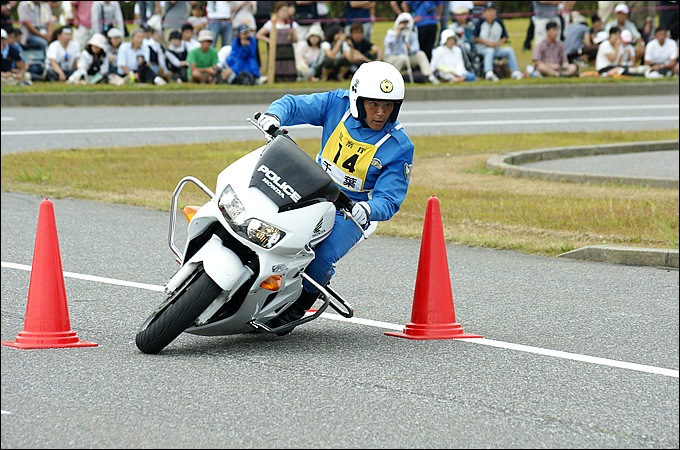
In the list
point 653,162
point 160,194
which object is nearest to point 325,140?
point 160,194

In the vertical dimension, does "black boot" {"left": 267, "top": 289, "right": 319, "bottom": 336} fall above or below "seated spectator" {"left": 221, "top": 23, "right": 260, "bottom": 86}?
above

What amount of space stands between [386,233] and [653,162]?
598cm

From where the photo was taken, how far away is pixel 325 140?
24.3ft

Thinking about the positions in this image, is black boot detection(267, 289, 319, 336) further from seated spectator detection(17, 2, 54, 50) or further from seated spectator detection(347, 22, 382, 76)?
seated spectator detection(17, 2, 54, 50)

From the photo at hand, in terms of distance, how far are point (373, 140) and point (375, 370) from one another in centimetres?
140

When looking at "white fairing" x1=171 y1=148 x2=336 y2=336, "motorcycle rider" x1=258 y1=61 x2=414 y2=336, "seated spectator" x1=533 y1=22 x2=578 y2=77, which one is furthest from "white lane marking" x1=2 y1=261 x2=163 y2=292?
"seated spectator" x1=533 y1=22 x2=578 y2=77

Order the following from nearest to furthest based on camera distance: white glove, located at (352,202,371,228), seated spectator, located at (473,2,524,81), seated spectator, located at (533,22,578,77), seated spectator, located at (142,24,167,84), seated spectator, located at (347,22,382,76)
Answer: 1. white glove, located at (352,202,371,228)
2. seated spectator, located at (142,24,167,84)
3. seated spectator, located at (347,22,382,76)
4. seated spectator, located at (473,2,524,81)
5. seated spectator, located at (533,22,578,77)

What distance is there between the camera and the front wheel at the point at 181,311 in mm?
6391

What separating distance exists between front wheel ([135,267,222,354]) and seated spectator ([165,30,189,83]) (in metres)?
19.7

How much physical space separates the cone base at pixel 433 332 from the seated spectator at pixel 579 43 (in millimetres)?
22106

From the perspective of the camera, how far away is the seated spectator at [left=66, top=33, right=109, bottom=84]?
25.0 metres

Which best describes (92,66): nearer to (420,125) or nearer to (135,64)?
(135,64)

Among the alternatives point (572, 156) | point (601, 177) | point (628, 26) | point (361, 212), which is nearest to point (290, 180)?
point (361, 212)

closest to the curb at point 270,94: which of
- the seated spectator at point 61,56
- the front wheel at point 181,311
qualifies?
the seated spectator at point 61,56
